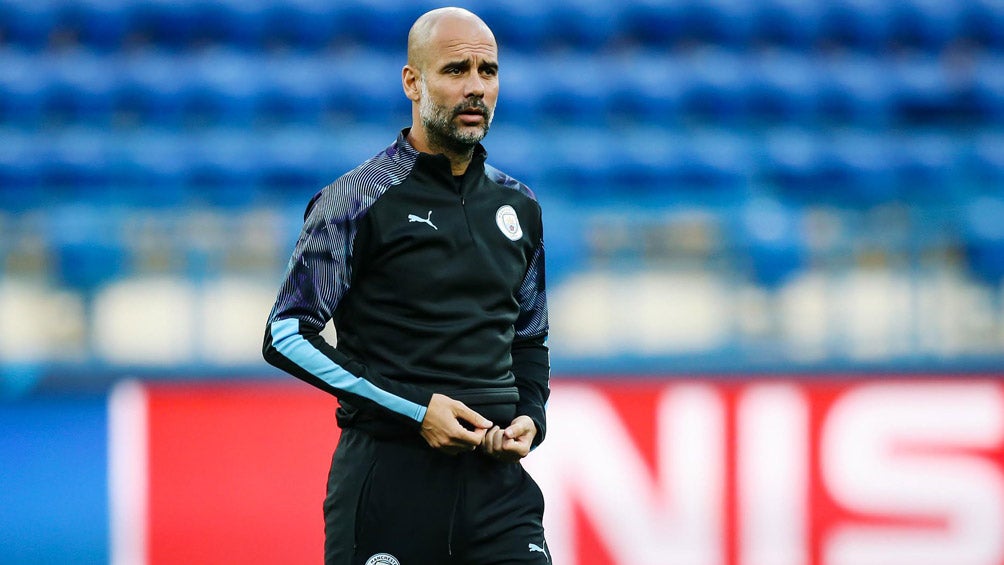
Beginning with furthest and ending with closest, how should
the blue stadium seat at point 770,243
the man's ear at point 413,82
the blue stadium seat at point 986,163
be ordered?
the blue stadium seat at point 986,163 → the blue stadium seat at point 770,243 → the man's ear at point 413,82

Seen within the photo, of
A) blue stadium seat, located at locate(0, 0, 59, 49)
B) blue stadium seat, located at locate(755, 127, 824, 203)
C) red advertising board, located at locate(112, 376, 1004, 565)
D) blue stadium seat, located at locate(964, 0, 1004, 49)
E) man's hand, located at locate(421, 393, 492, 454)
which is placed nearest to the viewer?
man's hand, located at locate(421, 393, 492, 454)

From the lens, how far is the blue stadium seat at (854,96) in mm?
7727

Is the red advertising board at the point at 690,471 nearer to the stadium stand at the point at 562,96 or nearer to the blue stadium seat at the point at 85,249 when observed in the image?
the blue stadium seat at the point at 85,249

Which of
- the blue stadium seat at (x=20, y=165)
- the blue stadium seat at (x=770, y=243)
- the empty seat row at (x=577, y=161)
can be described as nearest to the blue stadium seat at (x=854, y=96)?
the empty seat row at (x=577, y=161)

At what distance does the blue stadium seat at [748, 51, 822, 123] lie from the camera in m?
7.68

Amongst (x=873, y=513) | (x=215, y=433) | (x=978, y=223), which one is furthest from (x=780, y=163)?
(x=215, y=433)

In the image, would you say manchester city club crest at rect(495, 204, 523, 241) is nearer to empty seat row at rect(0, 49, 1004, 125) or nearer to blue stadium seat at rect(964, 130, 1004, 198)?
blue stadium seat at rect(964, 130, 1004, 198)

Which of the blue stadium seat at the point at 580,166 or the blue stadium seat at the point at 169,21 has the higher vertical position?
the blue stadium seat at the point at 169,21

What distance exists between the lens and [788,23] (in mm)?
7988

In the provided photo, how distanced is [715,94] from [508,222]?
553 centimetres

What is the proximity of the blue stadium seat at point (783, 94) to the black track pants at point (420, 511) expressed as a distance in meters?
5.78

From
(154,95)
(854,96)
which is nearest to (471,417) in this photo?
(154,95)

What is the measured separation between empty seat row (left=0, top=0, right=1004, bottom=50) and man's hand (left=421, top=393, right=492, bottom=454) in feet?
19.2

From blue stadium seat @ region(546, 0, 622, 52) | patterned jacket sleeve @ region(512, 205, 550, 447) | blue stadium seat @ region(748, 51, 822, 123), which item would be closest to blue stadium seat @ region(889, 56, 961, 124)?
blue stadium seat @ region(748, 51, 822, 123)
